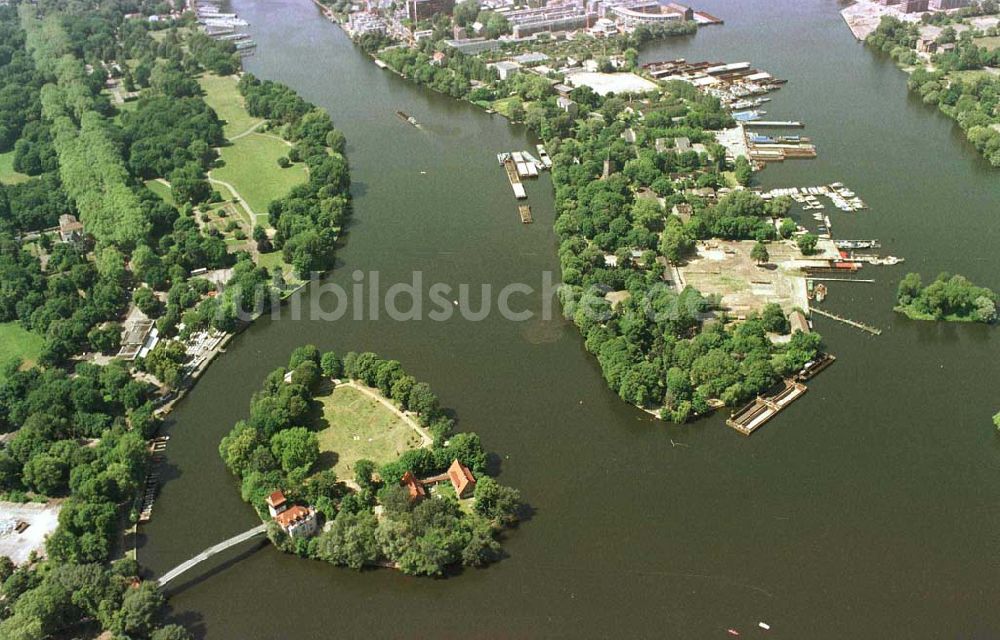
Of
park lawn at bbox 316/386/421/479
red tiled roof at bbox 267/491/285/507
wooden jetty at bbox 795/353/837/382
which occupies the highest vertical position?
wooden jetty at bbox 795/353/837/382

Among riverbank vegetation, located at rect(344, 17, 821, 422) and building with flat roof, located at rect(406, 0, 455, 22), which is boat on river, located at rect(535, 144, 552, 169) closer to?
riverbank vegetation, located at rect(344, 17, 821, 422)

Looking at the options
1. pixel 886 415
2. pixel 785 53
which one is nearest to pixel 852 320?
pixel 886 415

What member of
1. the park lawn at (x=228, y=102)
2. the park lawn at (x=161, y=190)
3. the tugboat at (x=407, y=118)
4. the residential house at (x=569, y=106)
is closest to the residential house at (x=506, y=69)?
the residential house at (x=569, y=106)

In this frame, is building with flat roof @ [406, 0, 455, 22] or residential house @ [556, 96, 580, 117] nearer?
residential house @ [556, 96, 580, 117]

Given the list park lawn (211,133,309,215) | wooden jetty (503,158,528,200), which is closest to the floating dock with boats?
wooden jetty (503,158,528,200)

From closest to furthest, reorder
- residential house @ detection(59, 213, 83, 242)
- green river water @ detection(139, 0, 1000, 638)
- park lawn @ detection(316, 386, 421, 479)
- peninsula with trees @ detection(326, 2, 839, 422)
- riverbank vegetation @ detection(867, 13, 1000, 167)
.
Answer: green river water @ detection(139, 0, 1000, 638) < park lawn @ detection(316, 386, 421, 479) < peninsula with trees @ detection(326, 2, 839, 422) < residential house @ detection(59, 213, 83, 242) < riverbank vegetation @ detection(867, 13, 1000, 167)

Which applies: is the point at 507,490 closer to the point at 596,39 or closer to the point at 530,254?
the point at 530,254
